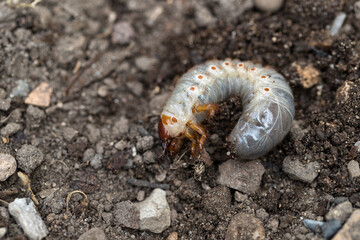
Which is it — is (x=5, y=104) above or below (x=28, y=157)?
above

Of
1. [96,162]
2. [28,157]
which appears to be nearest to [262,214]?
[96,162]

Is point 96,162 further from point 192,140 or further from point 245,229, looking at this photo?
point 245,229

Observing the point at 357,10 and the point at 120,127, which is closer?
the point at 120,127

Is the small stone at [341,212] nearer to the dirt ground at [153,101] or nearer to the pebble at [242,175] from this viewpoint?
the dirt ground at [153,101]

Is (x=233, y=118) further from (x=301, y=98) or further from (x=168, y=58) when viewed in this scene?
(x=168, y=58)

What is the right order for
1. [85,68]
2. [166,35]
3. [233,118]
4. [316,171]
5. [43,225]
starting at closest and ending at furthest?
[43,225]
[316,171]
[233,118]
[85,68]
[166,35]

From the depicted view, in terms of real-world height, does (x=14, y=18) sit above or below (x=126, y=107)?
above

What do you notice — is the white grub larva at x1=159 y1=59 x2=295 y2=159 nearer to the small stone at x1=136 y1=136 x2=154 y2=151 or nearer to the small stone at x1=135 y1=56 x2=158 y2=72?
the small stone at x1=136 y1=136 x2=154 y2=151

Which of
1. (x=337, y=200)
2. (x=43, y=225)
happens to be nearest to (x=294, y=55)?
(x=337, y=200)
